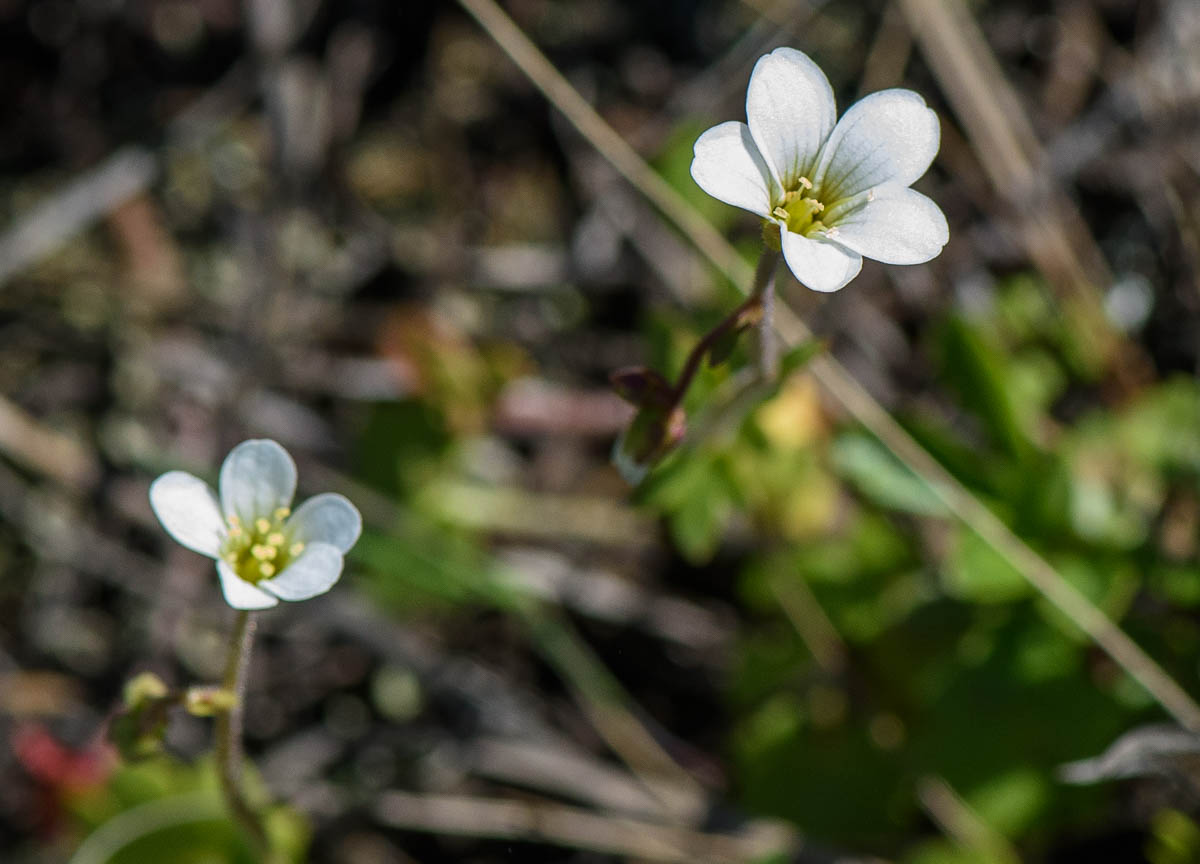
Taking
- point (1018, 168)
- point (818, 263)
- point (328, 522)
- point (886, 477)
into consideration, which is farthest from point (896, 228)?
point (1018, 168)

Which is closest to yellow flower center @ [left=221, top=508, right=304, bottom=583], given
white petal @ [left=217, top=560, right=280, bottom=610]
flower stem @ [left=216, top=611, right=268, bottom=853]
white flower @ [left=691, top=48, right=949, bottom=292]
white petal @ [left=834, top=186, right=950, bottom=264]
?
flower stem @ [left=216, top=611, right=268, bottom=853]

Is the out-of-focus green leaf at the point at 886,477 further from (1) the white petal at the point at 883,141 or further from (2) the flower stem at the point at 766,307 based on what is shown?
(1) the white petal at the point at 883,141

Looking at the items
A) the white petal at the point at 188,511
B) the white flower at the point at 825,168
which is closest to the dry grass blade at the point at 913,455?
the white flower at the point at 825,168

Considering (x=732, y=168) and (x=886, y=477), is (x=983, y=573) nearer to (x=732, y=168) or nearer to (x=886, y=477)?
(x=886, y=477)

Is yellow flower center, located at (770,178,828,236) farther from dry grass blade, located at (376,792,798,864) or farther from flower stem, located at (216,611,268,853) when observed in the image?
dry grass blade, located at (376,792,798,864)

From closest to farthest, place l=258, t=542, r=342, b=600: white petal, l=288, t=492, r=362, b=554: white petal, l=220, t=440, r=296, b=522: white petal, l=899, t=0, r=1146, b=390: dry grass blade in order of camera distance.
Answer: l=258, t=542, r=342, b=600: white petal → l=288, t=492, r=362, b=554: white petal → l=220, t=440, r=296, b=522: white petal → l=899, t=0, r=1146, b=390: dry grass blade

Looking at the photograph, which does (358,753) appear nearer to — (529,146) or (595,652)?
(595,652)
